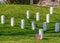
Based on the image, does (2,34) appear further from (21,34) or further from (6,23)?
(6,23)

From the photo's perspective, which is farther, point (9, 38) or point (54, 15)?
point (54, 15)

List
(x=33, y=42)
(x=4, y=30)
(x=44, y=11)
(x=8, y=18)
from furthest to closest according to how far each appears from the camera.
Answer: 1. (x=44, y=11)
2. (x=8, y=18)
3. (x=4, y=30)
4. (x=33, y=42)

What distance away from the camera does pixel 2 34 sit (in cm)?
1664

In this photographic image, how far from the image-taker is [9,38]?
50.5ft

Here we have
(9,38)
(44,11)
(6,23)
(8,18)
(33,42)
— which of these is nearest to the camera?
(33,42)

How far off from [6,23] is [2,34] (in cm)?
345

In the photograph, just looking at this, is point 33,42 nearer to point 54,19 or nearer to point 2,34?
point 2,34

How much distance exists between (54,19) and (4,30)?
4.97m

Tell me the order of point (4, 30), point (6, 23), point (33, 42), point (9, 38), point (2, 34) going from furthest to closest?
point (6, 23)
point (4, 30)
point (2, 34)
point (9, 38)
point (33, 42)

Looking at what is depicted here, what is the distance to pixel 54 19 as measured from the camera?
21781 millimetres

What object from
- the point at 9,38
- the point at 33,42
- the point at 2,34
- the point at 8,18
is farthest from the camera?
the point at 8,18

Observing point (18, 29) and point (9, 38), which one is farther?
point (18, 29)

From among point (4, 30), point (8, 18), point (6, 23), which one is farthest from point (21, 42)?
point (8, 18)

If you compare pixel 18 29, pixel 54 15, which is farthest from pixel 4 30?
pixel 54 15
